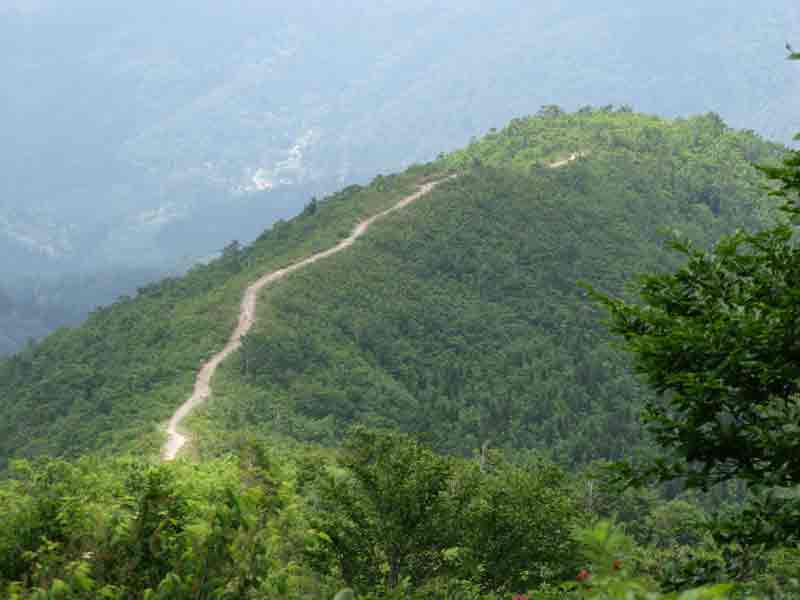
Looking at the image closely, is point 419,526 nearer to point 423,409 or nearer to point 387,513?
point 387,513

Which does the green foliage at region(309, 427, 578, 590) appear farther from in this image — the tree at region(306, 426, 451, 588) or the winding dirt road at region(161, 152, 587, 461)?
the winding dirt road at region(161, 152, 587, 461)

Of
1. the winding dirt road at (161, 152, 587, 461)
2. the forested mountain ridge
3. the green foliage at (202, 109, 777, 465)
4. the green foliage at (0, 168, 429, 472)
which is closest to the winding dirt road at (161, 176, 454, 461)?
the winding dirt road at (161, 152, 587, 461)

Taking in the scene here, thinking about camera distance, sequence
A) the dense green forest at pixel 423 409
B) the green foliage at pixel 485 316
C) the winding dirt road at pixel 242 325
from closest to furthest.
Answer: the dense green forest at pixel 423 409 → the winding dirt road at pixel 242 325 → the green foliage at pixel 485 316

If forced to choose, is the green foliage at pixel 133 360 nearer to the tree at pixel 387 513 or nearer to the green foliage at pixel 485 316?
the green foliage at pixel 485 316

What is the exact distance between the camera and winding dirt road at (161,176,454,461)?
36.1 metres

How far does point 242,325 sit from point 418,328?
40.1ft

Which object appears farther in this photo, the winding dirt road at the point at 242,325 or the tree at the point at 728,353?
the winding dirt road at the point at 242,325

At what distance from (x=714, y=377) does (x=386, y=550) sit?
884 cm

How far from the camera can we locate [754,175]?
A: 3620 inches

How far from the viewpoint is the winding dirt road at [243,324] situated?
36.2 meters

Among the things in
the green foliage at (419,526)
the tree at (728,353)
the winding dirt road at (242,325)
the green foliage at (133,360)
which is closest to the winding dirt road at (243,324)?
the winding dirt road at (242,325)

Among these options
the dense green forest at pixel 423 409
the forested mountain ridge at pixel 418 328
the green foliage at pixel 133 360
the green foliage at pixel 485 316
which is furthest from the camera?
the green foliage at pixel 485 316

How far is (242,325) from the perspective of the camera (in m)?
51.5

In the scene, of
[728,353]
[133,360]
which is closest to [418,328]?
[133,360]
